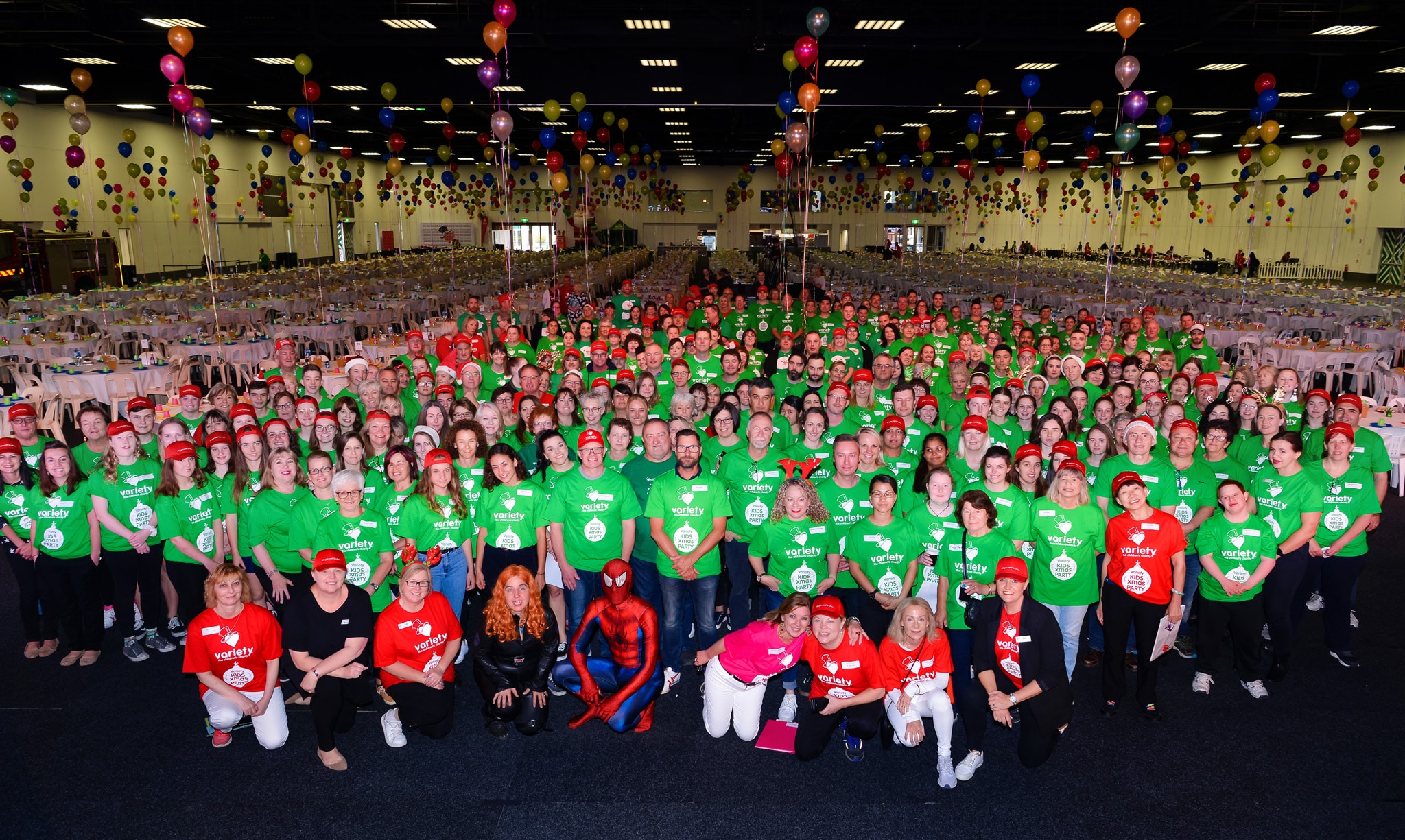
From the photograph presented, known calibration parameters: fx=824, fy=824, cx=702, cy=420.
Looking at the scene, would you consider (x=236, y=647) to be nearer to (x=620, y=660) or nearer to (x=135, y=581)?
(x=135, y=581)

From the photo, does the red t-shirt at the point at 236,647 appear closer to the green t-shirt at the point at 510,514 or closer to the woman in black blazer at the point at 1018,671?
the green t-shirt at the point at 510,514

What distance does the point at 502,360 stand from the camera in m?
8.34

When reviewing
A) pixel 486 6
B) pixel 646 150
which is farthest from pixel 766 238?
pixel 486 6

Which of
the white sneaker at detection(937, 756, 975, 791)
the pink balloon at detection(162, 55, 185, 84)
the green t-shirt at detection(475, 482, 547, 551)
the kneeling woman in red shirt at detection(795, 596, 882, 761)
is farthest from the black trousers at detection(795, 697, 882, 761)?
the pink balloon at detection(162, 55, 185, 84)

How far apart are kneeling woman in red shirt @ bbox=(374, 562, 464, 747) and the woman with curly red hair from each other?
0.65ft

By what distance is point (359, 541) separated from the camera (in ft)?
16.0

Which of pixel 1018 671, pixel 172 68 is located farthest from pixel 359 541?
pixel 172 68

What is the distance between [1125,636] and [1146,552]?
21.4 inches

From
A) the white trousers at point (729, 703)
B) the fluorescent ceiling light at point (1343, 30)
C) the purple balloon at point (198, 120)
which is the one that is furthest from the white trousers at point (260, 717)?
the fluorescent ceiling light at point (1343, 30)

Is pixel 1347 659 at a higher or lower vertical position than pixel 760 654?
lower

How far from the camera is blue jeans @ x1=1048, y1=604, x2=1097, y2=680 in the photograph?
15.5ft

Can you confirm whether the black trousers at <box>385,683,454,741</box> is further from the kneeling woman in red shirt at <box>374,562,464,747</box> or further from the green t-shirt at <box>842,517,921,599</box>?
the green t-shirt at <box>842,517,921,599</box>

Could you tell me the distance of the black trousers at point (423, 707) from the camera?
457 cm

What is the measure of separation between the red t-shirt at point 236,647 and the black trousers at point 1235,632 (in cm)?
542
